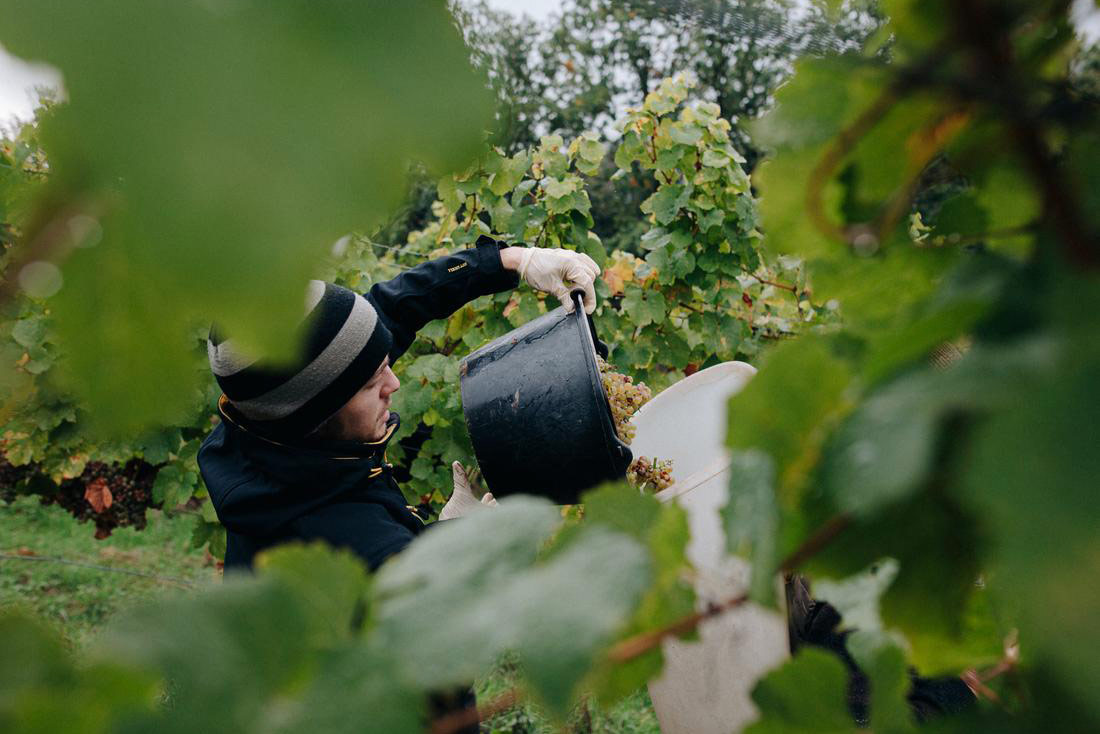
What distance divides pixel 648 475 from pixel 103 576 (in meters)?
4.91

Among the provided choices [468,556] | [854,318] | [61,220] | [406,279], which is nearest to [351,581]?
[468,556]

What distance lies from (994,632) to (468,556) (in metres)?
0.28

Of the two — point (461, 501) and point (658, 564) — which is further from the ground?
point (658, 564)

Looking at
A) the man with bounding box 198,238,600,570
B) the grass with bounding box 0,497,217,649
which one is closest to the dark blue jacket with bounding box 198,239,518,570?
the man with bounding box 198,238,600,570

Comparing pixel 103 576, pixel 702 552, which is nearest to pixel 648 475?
pixel 702 552

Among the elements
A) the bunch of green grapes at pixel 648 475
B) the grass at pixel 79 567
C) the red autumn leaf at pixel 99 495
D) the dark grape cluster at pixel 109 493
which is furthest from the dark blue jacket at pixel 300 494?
the grass at pixel 79 567

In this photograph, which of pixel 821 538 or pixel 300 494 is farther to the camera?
pixel 300 494

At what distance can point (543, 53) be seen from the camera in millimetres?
17438

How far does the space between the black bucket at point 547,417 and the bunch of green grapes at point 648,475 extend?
0.28 feet

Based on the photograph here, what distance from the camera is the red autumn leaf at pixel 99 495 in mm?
3656

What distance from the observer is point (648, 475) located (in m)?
1.66

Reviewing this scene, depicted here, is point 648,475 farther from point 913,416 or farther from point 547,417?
point 913,416

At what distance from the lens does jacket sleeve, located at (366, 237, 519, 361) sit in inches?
88.3

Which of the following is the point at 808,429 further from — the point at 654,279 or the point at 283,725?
the point at 654,279
